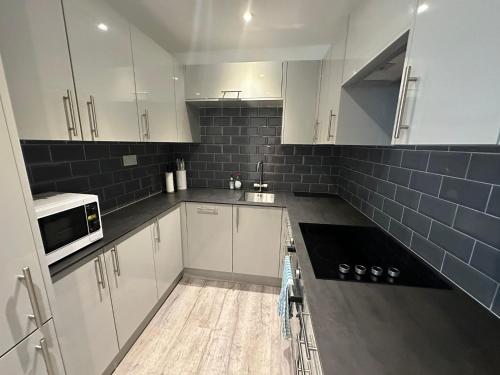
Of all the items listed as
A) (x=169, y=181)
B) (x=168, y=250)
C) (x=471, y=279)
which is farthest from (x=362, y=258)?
(x=169, y=181)

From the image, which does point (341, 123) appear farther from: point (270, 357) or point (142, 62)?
point (270, 357)

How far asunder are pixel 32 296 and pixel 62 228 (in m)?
0.38

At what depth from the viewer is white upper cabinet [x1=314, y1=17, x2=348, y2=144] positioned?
1425mm

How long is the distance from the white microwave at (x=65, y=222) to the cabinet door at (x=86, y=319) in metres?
0.12

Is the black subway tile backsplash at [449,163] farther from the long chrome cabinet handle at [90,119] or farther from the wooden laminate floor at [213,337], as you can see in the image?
the long chrome cabinet handle at [90,119]

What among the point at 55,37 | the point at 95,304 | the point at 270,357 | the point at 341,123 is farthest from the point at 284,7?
the point at 270,357

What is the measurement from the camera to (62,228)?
3.24ft

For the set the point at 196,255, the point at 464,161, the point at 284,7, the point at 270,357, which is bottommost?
the point at 270,357

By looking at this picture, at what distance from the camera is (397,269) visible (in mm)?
935

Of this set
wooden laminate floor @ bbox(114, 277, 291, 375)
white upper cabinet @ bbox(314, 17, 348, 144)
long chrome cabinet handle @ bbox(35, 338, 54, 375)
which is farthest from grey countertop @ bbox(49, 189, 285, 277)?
wooden laminate floor @ bbox(114, 277, 291, 375)

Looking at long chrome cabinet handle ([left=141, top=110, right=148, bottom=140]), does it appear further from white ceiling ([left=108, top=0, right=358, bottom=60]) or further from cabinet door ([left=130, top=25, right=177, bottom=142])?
white ceiling ([left=108, top=0, right=358, bottom=60])

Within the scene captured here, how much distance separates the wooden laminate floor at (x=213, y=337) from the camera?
138cm

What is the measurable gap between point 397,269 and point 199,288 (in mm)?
1868

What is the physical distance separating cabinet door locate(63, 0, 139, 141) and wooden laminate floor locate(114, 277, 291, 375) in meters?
1.54
